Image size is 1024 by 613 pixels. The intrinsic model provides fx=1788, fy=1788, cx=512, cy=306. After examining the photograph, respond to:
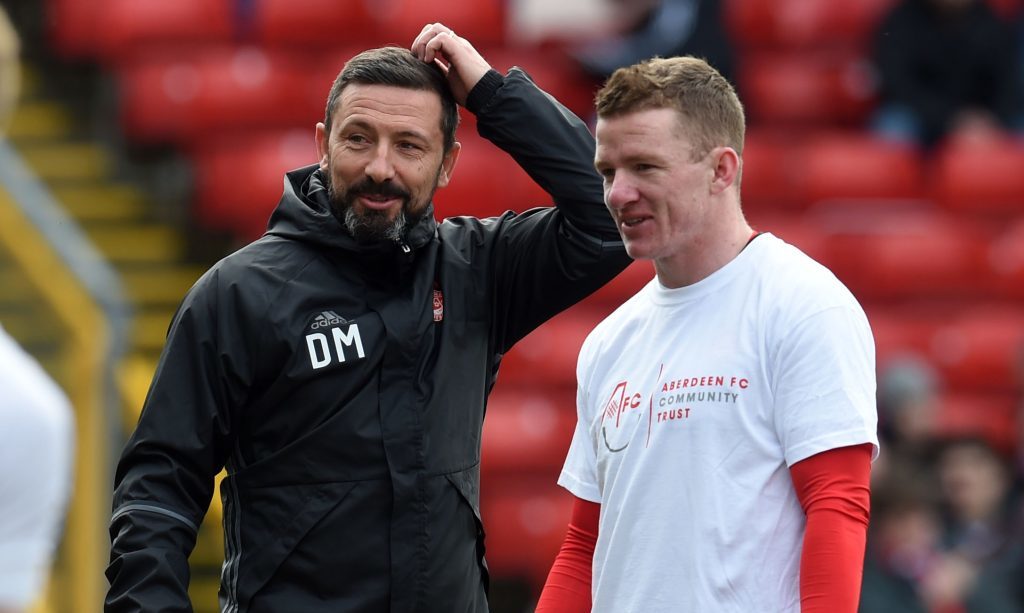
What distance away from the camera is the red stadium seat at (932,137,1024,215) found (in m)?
8.22

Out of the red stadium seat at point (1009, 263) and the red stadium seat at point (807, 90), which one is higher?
the red stadium seat at point (807, 90)

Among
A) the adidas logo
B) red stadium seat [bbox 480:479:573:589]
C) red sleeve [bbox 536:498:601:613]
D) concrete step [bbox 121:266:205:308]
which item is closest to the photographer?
the adidas logo

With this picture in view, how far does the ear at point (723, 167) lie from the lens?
115 inches

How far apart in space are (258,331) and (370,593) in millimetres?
472

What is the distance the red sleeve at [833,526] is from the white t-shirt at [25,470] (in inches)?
45.2

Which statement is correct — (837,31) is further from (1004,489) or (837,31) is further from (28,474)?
(28,474)

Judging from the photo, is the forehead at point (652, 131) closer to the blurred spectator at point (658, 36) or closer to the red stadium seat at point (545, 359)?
the red stadium seat at point (545, 359)

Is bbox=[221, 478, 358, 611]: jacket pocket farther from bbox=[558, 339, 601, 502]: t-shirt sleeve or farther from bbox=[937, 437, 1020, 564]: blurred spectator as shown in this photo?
bbox=[937, 437, 1020, 564]: blurred spectator

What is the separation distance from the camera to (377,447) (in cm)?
297

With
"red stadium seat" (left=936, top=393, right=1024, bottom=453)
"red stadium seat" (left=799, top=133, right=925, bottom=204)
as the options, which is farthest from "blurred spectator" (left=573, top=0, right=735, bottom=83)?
"red stadium seat" (left=936, top=393, right=1024, bottom=453)

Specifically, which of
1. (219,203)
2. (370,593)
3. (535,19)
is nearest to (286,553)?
(370,593)

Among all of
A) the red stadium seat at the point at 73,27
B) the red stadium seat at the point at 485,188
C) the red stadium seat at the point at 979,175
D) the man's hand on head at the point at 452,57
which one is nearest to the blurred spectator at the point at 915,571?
the red stadium seat at the point at 485,188

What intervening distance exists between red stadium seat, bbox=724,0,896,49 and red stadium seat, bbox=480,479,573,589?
2852 millimetres

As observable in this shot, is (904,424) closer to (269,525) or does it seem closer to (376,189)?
(376,189)
